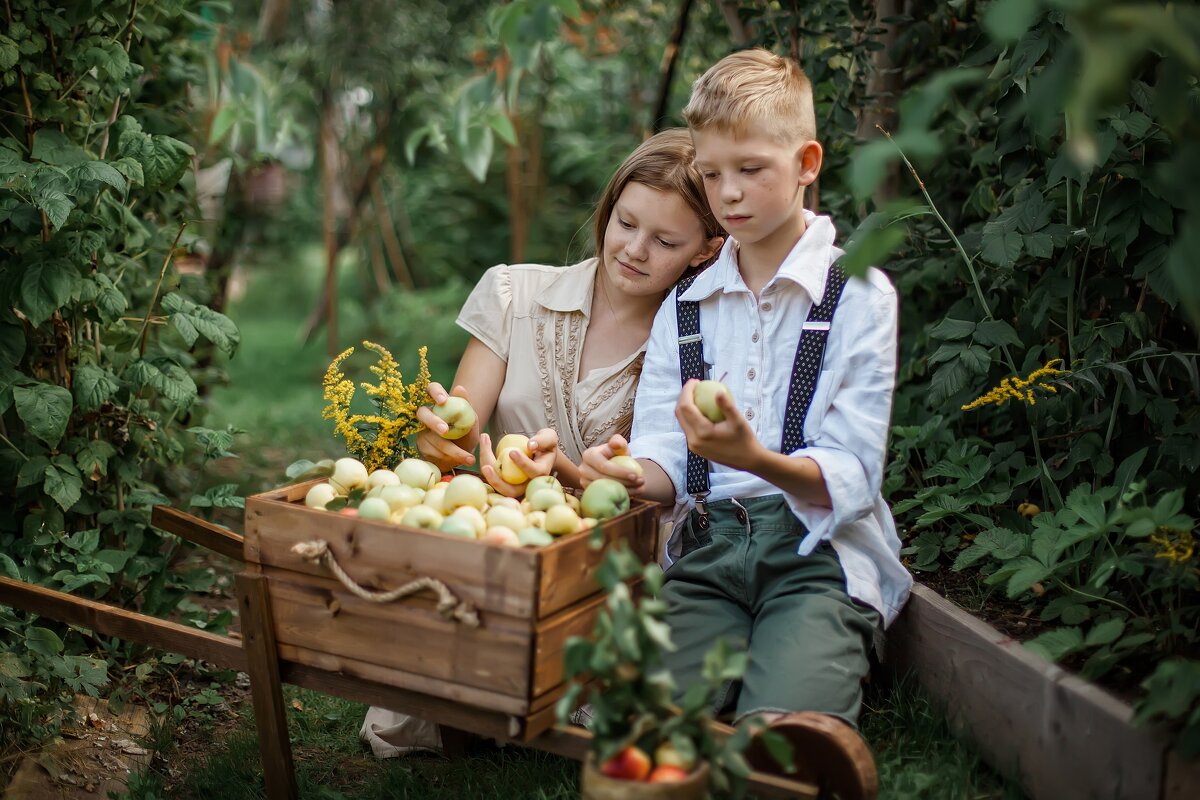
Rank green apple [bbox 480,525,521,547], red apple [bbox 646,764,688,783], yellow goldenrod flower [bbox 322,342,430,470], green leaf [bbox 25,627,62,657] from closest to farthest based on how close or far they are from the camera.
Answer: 1. red apple [bbox 646,764,688,783]
2. green apple [bbox 480,525,521,547]
3. yellow goldenrod flower [bbox 322,342,430,470]
4. green leaf [bbox 25,627,62,657]

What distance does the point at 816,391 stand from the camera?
2.17 m

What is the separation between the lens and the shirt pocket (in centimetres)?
215

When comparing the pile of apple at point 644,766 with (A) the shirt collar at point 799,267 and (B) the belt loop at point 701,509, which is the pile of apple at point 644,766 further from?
(A) the shirt collar at point 799,267

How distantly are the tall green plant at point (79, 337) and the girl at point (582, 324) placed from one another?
722mm

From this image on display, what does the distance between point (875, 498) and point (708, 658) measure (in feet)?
2.50

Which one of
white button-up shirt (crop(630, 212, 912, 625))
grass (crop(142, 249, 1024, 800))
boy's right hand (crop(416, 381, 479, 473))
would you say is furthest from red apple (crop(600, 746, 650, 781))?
boy's right hand (crop(416, 381, 479, 473))

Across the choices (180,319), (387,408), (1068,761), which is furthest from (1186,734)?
(180,319)

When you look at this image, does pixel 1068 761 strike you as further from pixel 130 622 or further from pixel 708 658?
pixel 130 622

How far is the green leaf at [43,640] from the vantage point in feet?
8.21

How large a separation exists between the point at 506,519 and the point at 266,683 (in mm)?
555

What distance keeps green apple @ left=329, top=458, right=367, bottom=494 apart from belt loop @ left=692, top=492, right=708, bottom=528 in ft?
2.27

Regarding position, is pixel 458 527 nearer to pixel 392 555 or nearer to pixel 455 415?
pixel 392 555

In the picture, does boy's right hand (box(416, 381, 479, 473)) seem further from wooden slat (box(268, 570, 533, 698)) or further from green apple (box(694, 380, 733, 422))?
green apple (box(694, 380, 733, 422))

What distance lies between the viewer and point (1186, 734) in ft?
5.43
